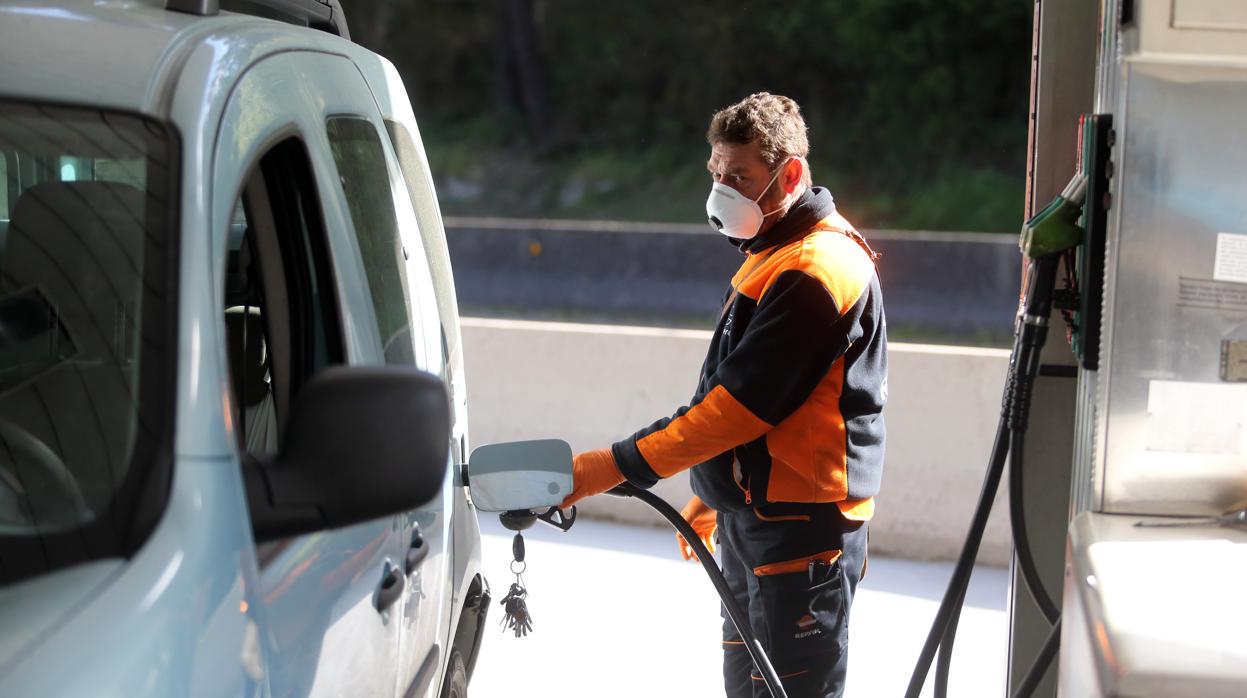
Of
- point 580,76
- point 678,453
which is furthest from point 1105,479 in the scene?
point 580,76

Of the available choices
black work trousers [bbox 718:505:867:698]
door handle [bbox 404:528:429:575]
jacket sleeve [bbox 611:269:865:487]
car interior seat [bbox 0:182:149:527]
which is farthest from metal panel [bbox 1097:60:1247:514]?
car interior seat [bbox 0:182:149:527]

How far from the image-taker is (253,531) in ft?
5.62

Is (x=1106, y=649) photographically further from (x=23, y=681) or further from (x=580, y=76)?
(x=580, y=76)

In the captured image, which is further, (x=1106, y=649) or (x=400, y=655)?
(x=400, y=655)

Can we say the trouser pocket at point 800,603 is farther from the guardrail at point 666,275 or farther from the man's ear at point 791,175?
the guardrail at point 666,275

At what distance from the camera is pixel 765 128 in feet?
10.2

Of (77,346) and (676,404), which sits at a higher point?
(77,346)

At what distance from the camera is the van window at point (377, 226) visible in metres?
2.46

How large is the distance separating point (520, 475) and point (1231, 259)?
143 centimetres

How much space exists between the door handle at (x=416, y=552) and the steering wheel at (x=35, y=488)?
30.0 inches

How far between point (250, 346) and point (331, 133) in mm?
479

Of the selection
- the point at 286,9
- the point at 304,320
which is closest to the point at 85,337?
the point at 304,320

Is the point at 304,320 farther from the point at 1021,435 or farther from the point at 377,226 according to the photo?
the point at 1021,435

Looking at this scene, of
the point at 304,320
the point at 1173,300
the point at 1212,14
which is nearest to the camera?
the point at 1212,14
